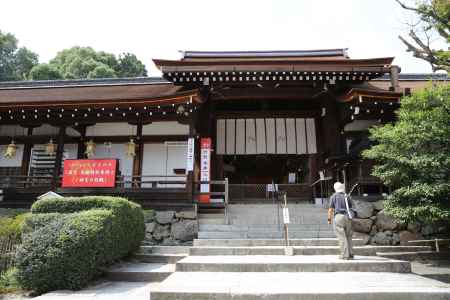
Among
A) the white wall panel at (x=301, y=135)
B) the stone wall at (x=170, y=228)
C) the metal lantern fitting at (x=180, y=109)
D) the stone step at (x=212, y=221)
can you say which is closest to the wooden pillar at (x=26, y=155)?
the stone wall at (x=170, y=228)

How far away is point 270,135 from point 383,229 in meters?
5.59

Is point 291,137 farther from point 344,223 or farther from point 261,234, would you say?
point 344,223

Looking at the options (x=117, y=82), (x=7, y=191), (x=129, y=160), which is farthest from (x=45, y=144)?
(x=117, y=82)

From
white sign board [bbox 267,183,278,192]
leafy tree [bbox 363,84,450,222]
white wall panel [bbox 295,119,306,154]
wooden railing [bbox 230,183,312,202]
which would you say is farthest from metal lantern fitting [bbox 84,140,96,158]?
leafy tree [bbox 363,84,450,222]

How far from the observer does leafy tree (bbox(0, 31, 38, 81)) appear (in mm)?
43775

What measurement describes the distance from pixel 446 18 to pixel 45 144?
1422 centimetres

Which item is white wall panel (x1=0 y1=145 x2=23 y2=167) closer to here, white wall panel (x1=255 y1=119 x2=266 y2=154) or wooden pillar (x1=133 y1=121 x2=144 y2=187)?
wooden pillar (x1=133 y1=121 x2=144 y2=187)

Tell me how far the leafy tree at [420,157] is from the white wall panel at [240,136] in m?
5.77

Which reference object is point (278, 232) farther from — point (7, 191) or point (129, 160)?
point (7, 191)

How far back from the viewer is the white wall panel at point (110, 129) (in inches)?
496

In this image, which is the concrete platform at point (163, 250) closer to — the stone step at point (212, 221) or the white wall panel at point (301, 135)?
the stone step at point (212, 221)

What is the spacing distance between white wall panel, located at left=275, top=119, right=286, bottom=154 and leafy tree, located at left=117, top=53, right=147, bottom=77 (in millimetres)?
35171

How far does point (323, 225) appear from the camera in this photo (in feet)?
30.4

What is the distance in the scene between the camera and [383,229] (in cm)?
943
